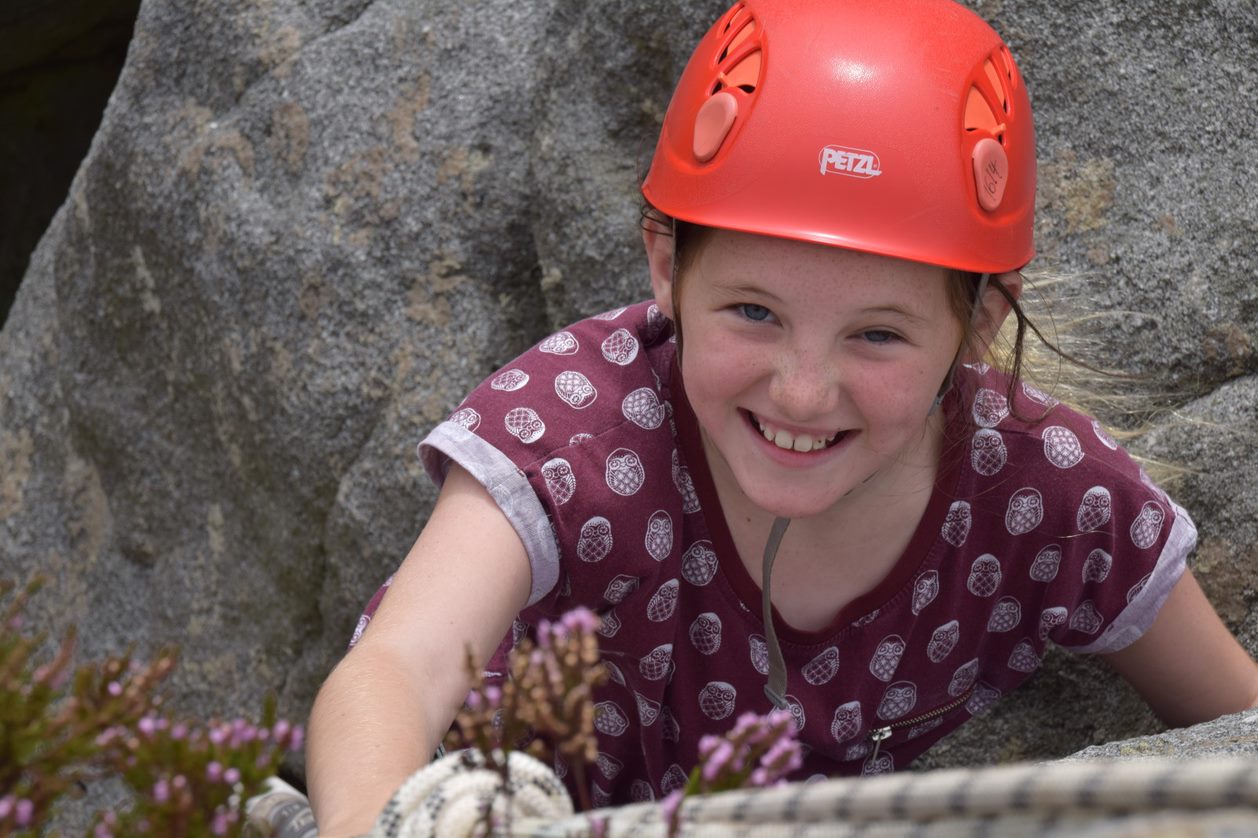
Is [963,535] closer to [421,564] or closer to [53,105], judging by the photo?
[421,564]

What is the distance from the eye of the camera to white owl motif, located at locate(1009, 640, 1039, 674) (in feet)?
9.79

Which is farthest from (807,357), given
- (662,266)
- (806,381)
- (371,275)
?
(371,275)

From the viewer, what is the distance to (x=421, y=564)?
7.79 ft

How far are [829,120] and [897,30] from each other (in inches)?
8.2

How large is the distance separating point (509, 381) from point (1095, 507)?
1.19 metres

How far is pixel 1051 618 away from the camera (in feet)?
9.40

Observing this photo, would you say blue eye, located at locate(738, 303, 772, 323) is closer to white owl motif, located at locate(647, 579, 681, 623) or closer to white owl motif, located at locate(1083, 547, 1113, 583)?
white owl motif, located at locate(647, 579, 681, 623)

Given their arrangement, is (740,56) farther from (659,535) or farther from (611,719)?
(611,719)

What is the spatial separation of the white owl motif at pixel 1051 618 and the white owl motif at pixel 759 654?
589mm

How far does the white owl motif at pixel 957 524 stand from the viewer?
9.18 feet

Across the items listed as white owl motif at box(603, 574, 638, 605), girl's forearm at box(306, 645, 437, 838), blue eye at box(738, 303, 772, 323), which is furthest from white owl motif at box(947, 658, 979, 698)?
girl's forearm at box(306, 645, 437, 838)

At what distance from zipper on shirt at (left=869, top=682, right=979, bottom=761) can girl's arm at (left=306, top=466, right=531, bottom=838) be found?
90 cm

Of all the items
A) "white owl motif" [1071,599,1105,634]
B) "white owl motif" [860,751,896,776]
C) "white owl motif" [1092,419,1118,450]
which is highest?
"white owl motif" [1092,419,1118,450]

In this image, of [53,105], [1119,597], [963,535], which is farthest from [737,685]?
[53,105]
